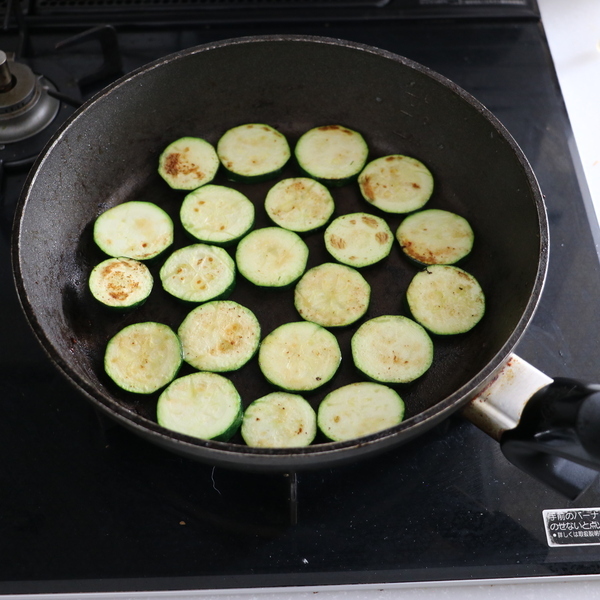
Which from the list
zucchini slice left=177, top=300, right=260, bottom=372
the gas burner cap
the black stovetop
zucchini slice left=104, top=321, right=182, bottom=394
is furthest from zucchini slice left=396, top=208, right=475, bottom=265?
the gas burner cap

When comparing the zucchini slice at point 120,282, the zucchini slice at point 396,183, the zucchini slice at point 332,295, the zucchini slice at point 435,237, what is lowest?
the zucchini slice at point 332,295

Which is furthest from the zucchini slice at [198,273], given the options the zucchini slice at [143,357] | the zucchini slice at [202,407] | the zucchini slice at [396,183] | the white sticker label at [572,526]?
the white sticker label at [572,526]

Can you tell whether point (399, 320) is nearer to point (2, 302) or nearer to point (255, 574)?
point (255, 574)

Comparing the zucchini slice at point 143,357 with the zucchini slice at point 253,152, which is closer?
the zucchini slice at point 143,357

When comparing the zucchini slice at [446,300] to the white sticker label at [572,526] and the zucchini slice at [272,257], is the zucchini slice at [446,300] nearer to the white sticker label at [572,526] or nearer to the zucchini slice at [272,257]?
the zucchini slice at [272,257]

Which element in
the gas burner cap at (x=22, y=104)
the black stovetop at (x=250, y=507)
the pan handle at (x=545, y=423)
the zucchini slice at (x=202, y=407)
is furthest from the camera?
the gas burner cap at (x=22, y=104)

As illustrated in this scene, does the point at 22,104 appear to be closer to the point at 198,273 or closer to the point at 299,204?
the point at 198,273

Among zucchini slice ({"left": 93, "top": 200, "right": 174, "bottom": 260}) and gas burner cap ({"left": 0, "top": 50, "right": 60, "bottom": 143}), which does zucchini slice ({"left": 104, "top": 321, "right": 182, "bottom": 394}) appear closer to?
zucchini slice ({"left": 93, "top": 200, "right": 174, "bottom": 260})

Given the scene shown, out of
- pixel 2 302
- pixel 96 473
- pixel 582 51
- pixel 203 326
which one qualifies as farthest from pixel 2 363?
pixel 582 51
